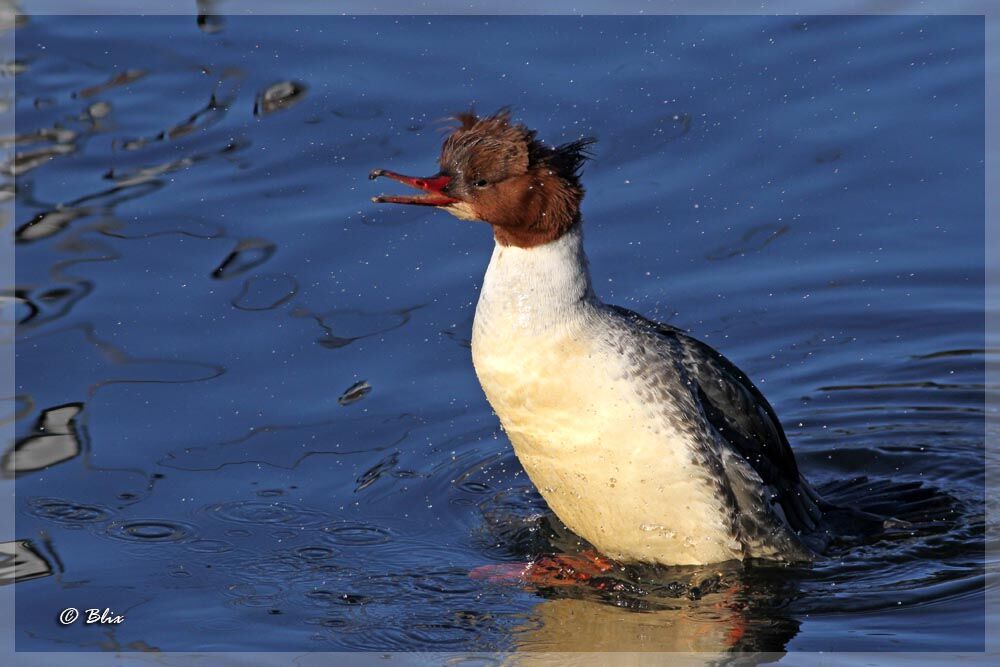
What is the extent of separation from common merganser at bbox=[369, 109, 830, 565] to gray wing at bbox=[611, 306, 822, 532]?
0.04 meters

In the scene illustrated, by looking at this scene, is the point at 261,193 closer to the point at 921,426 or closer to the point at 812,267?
the point at 812,267

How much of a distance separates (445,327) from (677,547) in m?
2.09

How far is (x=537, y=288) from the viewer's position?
5.70 m

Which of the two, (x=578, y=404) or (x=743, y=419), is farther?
(x=743, y=419)

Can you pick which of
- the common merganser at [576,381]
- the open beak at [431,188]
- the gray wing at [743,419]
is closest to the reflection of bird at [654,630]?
the common merganser at [576,381]

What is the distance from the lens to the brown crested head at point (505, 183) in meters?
5.64

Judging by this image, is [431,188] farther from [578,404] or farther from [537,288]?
[578,404]

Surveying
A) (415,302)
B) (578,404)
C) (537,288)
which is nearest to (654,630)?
(578,404)

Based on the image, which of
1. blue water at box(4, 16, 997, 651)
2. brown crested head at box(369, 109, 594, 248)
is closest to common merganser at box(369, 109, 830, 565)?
brown crested head at box(369, 109, 594, 248)

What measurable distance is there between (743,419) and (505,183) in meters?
1.35

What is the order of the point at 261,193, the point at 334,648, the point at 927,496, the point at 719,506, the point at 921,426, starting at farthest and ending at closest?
1. the point at 261,193
2. the point at 921,426
3. the point at 927,496
4. the point at 719,506
5. the point at 334,648

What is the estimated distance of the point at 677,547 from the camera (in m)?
5.99

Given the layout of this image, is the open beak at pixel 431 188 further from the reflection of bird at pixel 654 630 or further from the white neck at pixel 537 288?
the reflection of bird at pixel 654 630

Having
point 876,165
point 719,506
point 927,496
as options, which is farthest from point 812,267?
point 719,506
